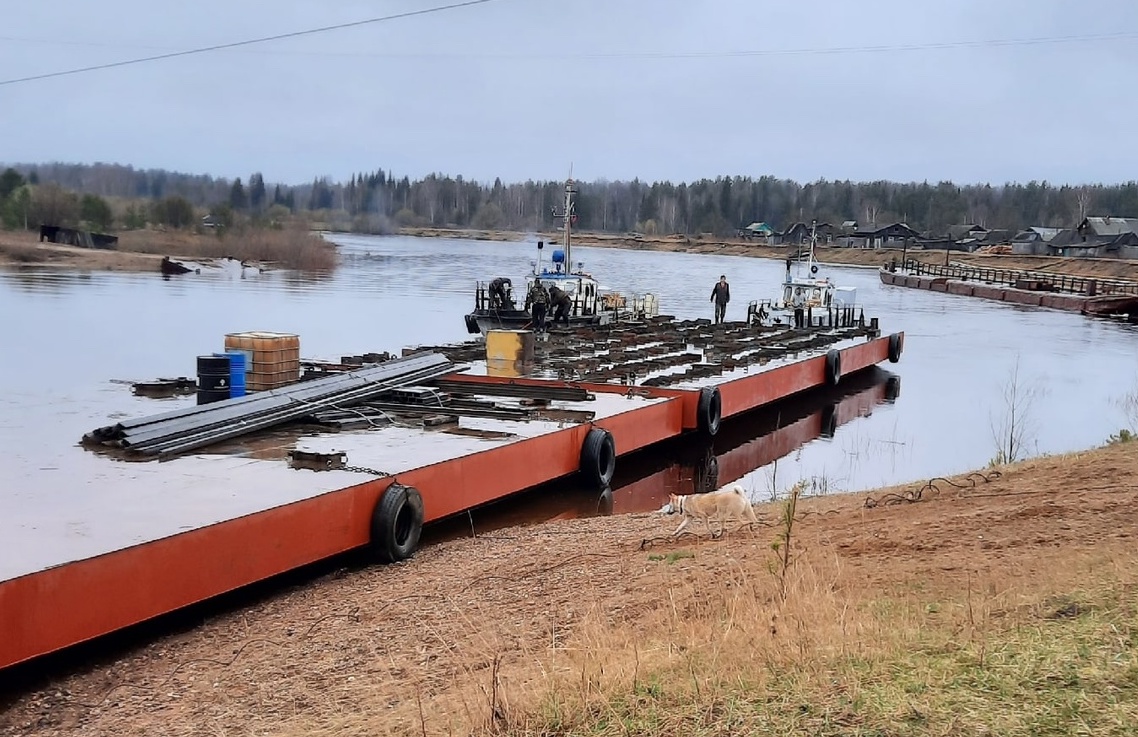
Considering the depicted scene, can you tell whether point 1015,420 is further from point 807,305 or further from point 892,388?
point 807,305

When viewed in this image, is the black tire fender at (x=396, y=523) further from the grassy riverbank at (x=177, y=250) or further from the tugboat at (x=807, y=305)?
the grassy riverbank at (x=177, y=250)

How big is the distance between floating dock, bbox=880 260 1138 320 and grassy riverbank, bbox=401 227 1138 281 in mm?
9947

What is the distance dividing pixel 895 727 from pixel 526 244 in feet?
485

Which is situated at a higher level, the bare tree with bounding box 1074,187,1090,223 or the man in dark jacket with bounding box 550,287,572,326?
the bare tree with bounding box 1074,187,1090,223

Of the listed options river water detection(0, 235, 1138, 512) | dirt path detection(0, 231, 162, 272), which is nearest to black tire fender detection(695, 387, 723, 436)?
river water detection(0, 235, 1138, 512)

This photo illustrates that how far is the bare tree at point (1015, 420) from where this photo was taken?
2030cm

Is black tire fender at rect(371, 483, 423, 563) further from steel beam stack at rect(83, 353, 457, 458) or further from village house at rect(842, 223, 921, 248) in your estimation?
village house at rect(842, 223, 921, 248)

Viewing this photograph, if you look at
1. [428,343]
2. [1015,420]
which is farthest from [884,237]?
[1015,420]

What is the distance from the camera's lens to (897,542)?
8.92 m

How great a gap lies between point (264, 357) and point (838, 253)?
11889cm

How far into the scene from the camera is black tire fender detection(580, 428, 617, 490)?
14.9 metres

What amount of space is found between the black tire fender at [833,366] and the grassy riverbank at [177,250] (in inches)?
1891

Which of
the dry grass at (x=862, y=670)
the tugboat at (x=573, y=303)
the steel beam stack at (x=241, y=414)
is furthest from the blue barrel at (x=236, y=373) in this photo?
the tugboat at (x=573, y=303)

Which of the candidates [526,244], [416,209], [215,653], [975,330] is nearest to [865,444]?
[215,653]
